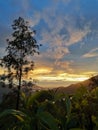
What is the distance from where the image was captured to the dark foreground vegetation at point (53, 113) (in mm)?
1627

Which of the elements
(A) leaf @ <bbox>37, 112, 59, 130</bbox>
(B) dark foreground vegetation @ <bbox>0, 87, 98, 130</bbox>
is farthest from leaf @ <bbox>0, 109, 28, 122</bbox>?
(A) leaf @ <bbox>37, 112, 59, 130</bbox>

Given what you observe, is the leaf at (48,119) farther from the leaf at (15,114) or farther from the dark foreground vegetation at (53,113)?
the leaf at (15,114)

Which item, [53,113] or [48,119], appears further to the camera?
[53,113]

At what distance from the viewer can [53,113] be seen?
180cm

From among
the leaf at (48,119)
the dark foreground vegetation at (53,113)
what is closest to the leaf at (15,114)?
the dark foreground vegetation at (53,113)

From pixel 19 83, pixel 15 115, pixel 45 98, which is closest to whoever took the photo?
pixel 15 115

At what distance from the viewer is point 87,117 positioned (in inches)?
69.3

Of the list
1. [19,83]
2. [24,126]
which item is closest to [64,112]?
[24,126]

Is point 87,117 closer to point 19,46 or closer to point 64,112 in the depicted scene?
point 64,112

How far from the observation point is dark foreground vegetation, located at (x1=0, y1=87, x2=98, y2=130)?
163 cm

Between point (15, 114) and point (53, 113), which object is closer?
point (15, 114)

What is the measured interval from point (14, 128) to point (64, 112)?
26cm

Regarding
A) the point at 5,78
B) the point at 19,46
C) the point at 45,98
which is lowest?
the point at 45,98

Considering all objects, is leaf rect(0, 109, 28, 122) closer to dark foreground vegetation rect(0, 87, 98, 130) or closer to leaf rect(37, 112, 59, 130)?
dark foreground vegetation rect(0, 87, 98, 130)
